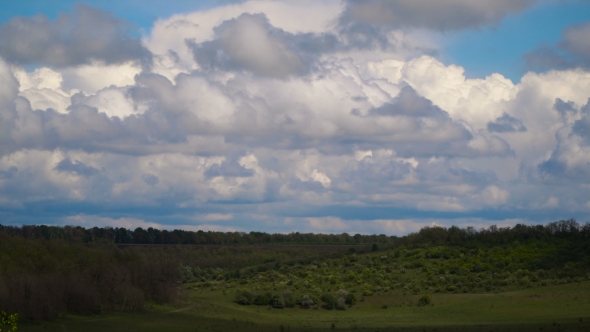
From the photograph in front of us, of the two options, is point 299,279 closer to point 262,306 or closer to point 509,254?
point 262,306

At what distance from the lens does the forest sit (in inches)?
2351

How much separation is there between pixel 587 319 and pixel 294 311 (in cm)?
3325

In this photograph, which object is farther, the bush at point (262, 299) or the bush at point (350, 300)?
the bush at point (262, 299)

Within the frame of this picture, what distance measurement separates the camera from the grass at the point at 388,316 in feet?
177

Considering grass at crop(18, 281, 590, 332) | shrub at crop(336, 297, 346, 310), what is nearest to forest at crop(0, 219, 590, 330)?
shrub at crop(336, 297, 346, 310)

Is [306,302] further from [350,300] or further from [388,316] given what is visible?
[388,316]

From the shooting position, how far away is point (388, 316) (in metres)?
66.9

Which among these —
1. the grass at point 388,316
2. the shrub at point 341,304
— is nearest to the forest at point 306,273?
the shrub at point 341,304

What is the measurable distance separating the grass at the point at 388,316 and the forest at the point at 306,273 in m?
1.84

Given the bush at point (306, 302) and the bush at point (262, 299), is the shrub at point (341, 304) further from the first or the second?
the bush at point (262, 299)

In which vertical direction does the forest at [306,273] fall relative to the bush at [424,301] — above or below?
above

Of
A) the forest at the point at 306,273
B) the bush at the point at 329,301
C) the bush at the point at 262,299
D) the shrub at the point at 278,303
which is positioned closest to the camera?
the forest at the point at 306,273

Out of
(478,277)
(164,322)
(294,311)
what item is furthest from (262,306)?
(478,277)

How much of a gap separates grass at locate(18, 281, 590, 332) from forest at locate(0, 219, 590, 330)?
1842 millimetres
